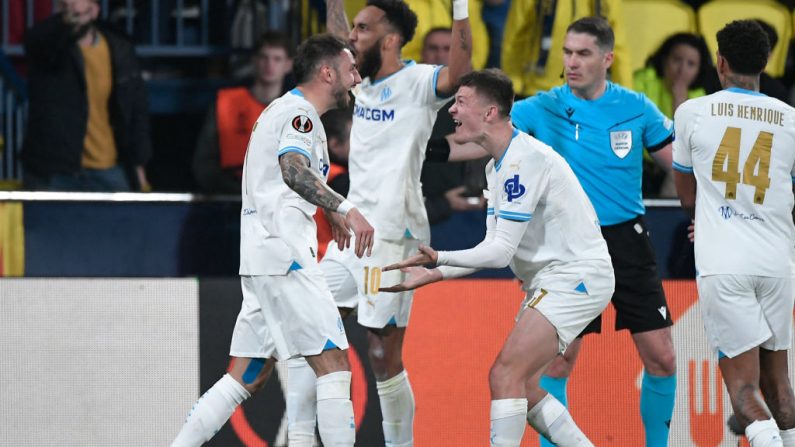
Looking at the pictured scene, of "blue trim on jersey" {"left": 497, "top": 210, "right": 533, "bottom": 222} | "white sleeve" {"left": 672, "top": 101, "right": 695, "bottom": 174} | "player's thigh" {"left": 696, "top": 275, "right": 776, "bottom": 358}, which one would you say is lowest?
"player's thigh" {"left": 696, "top": 275, "right": 776, "bottom": 358}

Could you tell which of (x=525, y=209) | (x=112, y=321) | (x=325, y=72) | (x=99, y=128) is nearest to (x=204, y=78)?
(x=99, y=128)

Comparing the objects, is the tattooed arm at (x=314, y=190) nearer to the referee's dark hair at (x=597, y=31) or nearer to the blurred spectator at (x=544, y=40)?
the referee's dark hair at (x=597, y=31)

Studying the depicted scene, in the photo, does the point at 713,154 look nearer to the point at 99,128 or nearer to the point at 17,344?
the point at 17,344

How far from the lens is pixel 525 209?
5.39 m

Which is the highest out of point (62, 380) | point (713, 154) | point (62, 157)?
point (713, 154)

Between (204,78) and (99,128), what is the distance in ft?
3.76

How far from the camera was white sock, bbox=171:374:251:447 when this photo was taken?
5762 mm

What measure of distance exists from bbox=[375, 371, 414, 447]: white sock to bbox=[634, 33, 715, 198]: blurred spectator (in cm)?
328

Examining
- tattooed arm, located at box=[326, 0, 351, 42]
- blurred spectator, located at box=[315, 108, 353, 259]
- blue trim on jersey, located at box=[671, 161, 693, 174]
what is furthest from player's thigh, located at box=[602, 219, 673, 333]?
blurred spectator, located at box=[315, 108, 353, 259]

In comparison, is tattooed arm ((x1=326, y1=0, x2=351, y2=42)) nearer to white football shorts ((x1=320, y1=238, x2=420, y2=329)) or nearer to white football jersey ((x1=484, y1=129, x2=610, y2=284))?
white football shorts ((x1=320, y1=238, x2=420, y2=329))

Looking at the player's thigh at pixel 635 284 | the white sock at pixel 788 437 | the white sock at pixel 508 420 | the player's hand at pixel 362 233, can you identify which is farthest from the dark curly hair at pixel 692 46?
the player's hand at pixel 362 233

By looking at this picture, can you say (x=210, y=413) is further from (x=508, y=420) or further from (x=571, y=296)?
(x=571, y=296)

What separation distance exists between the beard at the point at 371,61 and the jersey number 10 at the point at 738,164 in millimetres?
1810

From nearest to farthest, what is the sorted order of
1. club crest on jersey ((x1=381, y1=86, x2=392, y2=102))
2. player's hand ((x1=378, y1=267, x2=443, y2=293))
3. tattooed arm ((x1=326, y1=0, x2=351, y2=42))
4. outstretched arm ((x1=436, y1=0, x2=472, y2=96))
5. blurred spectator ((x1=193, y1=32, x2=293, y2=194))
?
player's hand ((x1=378, y1=267, x2=443, y2=293)), outstretched arm ((x1=436, y1=0, x2=472, y2=96)), club crest on jersey ((x1=381, y1=86, x2=392, y2=102)), tattooed arm ((x1=326, y1=0, x2=351, y2=42)), blurred spectator ((x1=193, y1=32, x2=293, y2=194))
